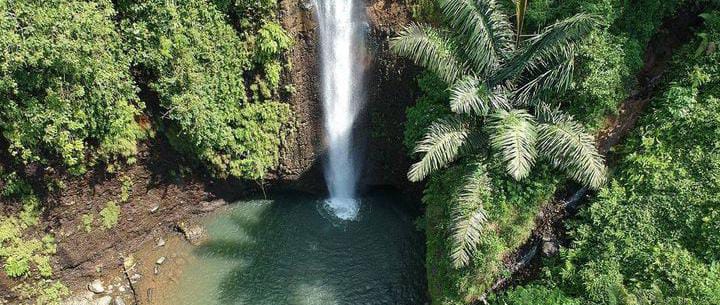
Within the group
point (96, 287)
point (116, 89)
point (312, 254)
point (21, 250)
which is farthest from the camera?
point (312, 254)

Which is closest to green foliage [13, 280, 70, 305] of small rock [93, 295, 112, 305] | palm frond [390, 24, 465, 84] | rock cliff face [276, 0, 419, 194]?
small rock [93, 295, 112, 305]

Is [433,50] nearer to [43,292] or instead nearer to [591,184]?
[591,184]

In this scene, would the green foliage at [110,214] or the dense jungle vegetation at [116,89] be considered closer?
the dense jungle vegetation at [116,89]

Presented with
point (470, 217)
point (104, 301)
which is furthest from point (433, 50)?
point (104, 301)

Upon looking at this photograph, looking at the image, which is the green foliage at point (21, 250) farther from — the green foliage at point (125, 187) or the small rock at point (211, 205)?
the small rock at point (211, 205)

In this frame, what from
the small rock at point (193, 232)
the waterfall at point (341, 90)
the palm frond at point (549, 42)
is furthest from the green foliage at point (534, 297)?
the small rock at point (193, 232)

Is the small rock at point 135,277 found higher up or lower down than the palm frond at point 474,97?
lower down
